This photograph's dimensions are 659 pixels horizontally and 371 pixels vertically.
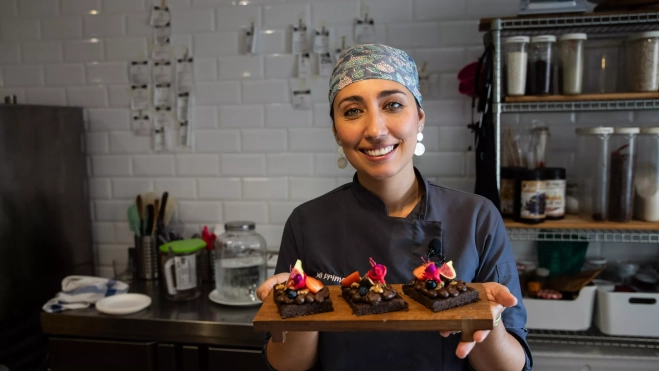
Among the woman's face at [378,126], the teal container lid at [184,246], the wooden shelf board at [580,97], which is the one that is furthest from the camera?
the teal container lid at [184,246]

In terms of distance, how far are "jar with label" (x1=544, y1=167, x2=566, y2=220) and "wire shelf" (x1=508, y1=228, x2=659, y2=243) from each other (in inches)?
2.6

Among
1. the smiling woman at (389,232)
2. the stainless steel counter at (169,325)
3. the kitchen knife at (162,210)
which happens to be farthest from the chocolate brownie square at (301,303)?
the kitchen knife at (162,210)

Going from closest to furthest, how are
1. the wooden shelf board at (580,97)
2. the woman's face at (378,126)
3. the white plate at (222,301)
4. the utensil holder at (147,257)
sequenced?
the woman's face at (378,126) → the wooden shelf board at (580,97) → the white plate at (222,301) → the utensil holder at (147,257)

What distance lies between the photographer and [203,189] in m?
2.53

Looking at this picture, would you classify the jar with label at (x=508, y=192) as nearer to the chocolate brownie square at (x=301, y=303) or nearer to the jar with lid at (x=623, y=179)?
the jar with lid at (x=623, y=179)

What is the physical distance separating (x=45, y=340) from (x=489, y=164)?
2.08m

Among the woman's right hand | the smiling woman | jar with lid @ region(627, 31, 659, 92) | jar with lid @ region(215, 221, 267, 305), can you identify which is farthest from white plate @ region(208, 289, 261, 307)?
jar with lid @ region(627, 31, 659, 92)

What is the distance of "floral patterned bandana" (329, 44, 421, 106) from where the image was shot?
4.12ft

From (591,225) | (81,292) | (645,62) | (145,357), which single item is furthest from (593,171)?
(81,292)

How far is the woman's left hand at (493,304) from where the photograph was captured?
1.03 metres

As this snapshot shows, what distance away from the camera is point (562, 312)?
1.94 meters

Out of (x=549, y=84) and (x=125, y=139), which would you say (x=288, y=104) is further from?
(x=549, y=84)

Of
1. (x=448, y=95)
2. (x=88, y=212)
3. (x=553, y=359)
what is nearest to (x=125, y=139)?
(x=88, y=212)

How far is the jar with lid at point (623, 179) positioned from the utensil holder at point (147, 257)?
1.92 meters
